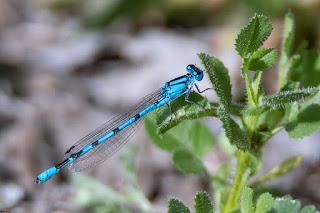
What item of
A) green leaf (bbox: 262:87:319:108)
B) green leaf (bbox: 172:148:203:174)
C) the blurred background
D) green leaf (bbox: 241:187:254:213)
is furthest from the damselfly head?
green leaf (bbox: 241:187:254:213)

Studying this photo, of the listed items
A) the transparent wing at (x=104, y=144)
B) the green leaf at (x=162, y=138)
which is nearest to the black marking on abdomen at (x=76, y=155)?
the transparent wing at (x=104, y=144)

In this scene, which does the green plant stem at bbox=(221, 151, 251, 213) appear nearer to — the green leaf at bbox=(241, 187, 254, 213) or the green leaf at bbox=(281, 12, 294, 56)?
the green leaf at bbox=(241, 187, 254, 213)

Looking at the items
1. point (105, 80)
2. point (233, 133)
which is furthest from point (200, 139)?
point (105, 80)

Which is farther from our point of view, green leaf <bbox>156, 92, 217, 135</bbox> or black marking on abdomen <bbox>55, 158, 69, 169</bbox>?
black marking on abdomen <bbox>55, 158, 69, 169</bbox>

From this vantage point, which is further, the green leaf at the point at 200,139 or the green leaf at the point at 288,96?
the green leaf at the point at 200,139

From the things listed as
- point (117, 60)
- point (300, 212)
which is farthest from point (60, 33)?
point (300, 212)

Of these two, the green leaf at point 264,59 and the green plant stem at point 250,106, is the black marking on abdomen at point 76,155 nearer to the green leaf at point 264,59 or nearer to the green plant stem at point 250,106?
the green plant stem at point 250,106
